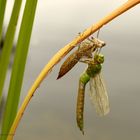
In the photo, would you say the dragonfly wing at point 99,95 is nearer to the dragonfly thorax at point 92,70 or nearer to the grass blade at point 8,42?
the dragonfly thorax at point 92,70

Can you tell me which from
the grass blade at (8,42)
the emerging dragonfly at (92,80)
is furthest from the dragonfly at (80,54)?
the grass blade at (8,42)

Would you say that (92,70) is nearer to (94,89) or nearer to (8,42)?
(94,89)

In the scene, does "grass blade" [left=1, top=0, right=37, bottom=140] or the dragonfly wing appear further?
the dragonfly wing

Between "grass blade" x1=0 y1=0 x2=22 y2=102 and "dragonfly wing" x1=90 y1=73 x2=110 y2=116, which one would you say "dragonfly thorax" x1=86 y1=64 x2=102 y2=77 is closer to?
"dragonfly wing" x1=90 y1=73 x2=110 y2=116

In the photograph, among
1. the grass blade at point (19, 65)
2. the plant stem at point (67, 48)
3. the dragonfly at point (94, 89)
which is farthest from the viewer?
the dragonfly at point (94, 89)

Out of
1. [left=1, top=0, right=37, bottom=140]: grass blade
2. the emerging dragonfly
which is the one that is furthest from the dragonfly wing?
[left=1, top=0, right=37, bottom=140]: grass blade

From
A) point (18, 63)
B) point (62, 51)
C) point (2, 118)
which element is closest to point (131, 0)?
point (62, 51)
